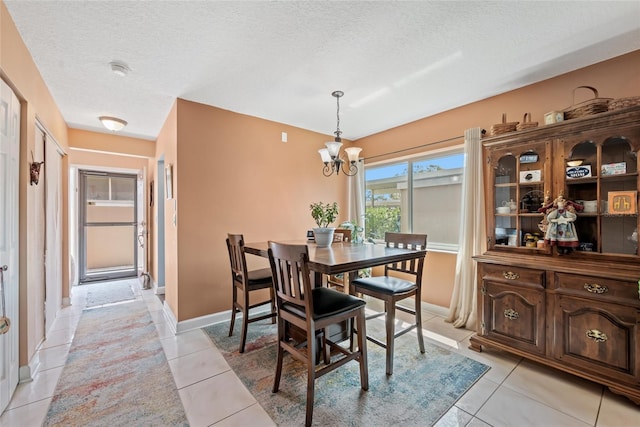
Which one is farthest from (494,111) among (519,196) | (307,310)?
(307,310)

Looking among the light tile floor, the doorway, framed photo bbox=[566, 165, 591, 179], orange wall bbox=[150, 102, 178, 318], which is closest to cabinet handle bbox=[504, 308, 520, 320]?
the light tile floor

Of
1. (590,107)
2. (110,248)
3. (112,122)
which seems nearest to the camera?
(590,107)

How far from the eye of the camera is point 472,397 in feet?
6.05


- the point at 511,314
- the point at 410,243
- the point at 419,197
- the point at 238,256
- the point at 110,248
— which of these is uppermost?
the point at 419,197

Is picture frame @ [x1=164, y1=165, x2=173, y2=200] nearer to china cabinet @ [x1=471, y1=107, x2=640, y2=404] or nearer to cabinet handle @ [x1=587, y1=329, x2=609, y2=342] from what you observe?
china cabinet @ [x1=471, y1=107, x2=640, y2=404]

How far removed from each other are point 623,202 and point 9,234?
438 centimetres

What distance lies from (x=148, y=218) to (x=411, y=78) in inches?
191

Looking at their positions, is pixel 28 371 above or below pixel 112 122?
below

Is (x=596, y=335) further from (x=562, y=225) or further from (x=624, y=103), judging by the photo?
(x=624, y=103)

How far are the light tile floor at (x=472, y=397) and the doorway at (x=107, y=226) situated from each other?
127 inches

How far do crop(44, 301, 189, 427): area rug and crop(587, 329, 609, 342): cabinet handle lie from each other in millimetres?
2788

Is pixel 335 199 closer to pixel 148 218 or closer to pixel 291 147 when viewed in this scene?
pixel 291 147

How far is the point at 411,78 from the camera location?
8.27 ft

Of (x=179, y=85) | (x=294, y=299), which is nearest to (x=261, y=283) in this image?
(x=294, y=299)
